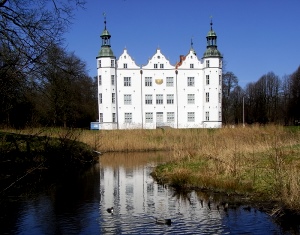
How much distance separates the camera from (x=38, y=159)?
16438 millimetres

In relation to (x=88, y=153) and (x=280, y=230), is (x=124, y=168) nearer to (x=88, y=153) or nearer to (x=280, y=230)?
(x=88, y=153)

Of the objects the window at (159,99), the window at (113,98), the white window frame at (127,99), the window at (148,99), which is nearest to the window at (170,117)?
the window at (159,99)

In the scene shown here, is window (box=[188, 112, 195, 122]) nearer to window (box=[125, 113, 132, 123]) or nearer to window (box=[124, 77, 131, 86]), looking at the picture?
window (box=[125, 113, 132, 123])

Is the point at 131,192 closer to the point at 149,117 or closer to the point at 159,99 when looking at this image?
the point at 149,117

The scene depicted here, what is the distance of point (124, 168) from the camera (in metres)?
19.3

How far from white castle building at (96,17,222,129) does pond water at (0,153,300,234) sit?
39.6 m

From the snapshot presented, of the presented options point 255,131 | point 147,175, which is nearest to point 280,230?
point 147,175

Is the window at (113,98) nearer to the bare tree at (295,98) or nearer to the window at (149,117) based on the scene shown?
the window at (149,117)

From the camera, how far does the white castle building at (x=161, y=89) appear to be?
53.9 m

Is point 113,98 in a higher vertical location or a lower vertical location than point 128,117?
higher

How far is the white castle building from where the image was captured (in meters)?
53.9

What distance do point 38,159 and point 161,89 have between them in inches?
1552

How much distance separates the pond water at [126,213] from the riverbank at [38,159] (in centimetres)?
121

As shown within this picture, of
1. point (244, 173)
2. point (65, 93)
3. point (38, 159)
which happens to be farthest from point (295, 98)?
point (38, 159)
